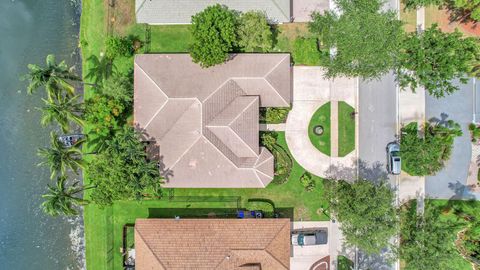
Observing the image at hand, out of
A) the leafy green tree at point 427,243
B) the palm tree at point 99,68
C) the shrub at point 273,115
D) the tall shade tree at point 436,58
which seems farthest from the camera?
the palm tree at point 99,68

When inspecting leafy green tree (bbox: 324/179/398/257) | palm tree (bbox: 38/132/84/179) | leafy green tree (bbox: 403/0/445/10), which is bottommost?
leafy green tree (bbox: 324/179/398/257)

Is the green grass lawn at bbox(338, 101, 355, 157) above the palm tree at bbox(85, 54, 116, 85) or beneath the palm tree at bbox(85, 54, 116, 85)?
beneath

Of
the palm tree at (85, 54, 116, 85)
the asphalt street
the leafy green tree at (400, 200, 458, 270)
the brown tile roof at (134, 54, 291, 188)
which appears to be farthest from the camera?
the palm tree at (85, 54, 116, 85)

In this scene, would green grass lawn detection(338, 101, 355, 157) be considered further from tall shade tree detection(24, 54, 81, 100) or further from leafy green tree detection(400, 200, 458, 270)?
tall shade tree detection(24, 54, 81, 100)

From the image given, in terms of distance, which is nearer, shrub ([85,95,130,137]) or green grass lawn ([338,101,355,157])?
shrub ([85,95,130,137])

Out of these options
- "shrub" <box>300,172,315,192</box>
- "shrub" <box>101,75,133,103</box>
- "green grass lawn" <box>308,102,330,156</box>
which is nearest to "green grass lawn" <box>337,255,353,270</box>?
"shrub" <box>300,172,315,192</box>

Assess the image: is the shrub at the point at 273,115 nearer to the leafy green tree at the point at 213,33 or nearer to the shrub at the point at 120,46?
the leafy green tree at the point at 213,33

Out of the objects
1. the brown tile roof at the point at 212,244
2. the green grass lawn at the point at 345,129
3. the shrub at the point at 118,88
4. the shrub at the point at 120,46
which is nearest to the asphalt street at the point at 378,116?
the green grass lawn at the point at 345,129

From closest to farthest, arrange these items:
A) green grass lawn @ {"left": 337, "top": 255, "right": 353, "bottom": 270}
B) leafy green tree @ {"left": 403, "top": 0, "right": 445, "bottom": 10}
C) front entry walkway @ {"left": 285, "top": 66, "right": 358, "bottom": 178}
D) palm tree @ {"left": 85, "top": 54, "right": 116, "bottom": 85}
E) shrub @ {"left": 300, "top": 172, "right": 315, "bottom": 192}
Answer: leafy green tree @ {"left": 403, "top": 0, "right": 445, "bottom": 10} → shrub @ {"left": 300, "top": 172, "right": 315, "bottom": 192} → green grass lawn @ {"left": 337, "top": 255, "right": 353, "bottom": 270} → front entry walkway @ {"left": 285, "top": 66, "right": 358, "bottom": 178} → palm tree @ {"left": 85, "top": 54, "right": 116, "bottom": 85}

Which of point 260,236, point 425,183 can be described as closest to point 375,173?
point 425,183
